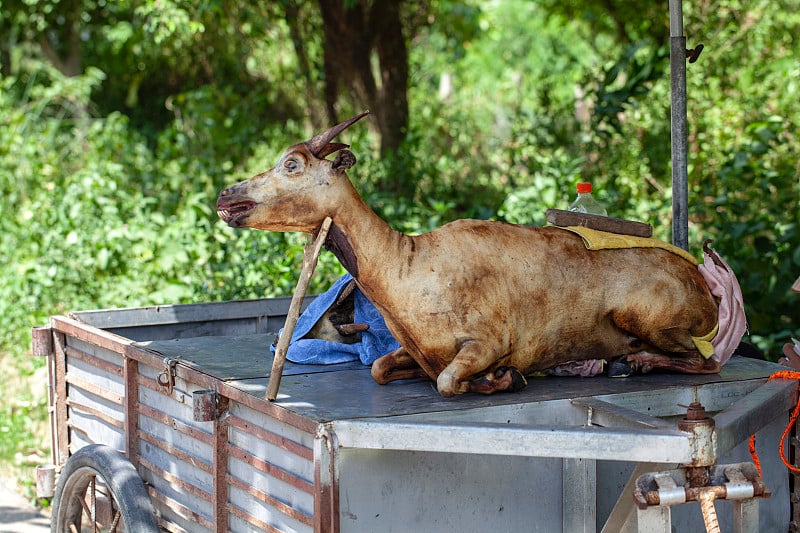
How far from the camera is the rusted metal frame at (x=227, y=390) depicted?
8.59ft

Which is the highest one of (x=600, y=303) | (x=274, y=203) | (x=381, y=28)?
(x=381, y=28)

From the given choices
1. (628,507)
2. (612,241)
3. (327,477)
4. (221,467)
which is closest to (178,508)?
(221,467)

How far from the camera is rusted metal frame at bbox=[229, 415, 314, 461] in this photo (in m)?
2.63

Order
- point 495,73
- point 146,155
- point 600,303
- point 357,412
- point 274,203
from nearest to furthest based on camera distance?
point 357,412, point 274,203, point 600,303, point 146,155, point 495,73

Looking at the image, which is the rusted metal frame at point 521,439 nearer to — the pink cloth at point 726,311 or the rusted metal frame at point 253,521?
the rusted metal frame at point 253,521

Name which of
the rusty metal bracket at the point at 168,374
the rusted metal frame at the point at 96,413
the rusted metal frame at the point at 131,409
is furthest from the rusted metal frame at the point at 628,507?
the rusted metal frame at the point at 96,413

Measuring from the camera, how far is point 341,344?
146 inches

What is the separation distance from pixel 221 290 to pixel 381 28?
3.59 m

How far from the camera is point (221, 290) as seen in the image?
20.7 feet

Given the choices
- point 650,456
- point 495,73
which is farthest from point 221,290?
point 495,73

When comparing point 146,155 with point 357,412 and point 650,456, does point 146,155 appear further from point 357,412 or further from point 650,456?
point 650,456

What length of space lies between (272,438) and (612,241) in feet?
4.26

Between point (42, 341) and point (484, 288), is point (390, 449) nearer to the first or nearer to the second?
point (484, 288)

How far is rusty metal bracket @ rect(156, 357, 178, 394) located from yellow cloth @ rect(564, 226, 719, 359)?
1378 mm
